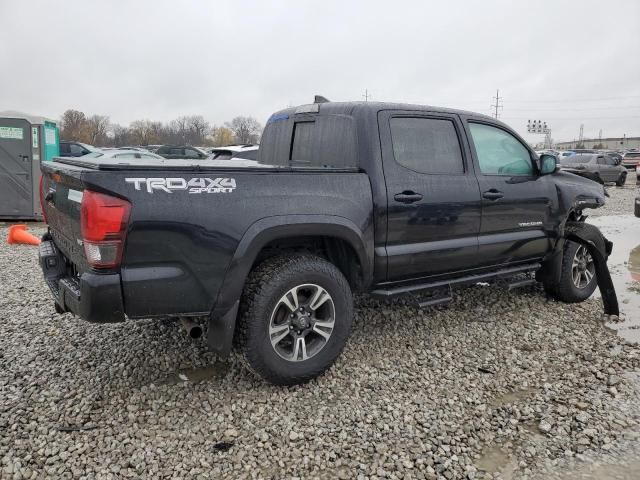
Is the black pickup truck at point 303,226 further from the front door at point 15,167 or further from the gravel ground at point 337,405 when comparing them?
the front door at point 15,167

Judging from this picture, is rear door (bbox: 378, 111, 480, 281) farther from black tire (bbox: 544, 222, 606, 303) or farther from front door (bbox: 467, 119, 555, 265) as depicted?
black tire (bbox: 544, 222, 606, 303)

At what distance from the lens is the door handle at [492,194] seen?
4.34m

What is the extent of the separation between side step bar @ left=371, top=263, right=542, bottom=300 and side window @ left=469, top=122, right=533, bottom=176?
90 cm

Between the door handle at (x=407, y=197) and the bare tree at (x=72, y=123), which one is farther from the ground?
the bare tree at (x=72, y=123)

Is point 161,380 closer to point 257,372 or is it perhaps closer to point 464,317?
point 257,372

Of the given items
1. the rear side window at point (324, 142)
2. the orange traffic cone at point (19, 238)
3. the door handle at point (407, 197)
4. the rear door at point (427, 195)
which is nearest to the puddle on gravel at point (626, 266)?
the rear door at point (427, 195)

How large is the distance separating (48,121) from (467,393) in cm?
1041

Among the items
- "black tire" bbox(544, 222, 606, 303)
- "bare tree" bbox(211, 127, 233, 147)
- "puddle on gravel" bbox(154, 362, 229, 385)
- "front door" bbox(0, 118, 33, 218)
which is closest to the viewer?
"puddle on gravel" bbox(154, 362, 229, 385)

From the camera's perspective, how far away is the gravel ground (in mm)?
2691

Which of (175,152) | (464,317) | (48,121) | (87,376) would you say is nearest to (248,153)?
(48,121)

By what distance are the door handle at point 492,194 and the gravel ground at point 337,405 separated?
1193 mm

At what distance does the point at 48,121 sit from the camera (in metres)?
Answer: 10.6

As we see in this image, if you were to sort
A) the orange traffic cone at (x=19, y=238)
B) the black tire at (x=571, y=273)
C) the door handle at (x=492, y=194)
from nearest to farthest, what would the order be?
the door handle at (x=492, y=194)
the black tire at (x=571, y=273)
the orange traffic cone at (x=19, y=238)

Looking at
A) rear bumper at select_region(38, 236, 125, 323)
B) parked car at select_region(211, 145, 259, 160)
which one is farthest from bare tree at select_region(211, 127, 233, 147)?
rear bumper at select_region(38, 236, 125, 323)
